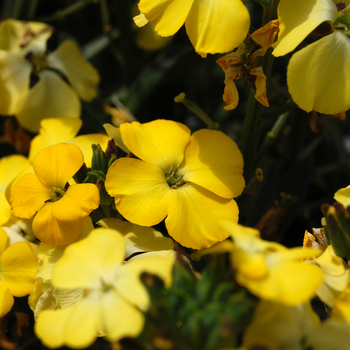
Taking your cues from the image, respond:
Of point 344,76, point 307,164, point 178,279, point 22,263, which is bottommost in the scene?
point 307,164

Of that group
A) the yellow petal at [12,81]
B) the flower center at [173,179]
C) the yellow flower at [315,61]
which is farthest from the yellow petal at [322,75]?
the yellow petal at [12,81]

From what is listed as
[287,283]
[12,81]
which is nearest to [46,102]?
[12,81]

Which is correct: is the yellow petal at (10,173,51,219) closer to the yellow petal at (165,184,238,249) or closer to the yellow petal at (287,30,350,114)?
the yellow petal at (165,184,238,249)

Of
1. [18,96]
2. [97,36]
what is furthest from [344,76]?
[97,36]

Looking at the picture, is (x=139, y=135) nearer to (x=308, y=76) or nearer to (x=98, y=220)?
(x=98, y=220)

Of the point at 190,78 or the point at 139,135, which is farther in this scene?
the point at 190,78

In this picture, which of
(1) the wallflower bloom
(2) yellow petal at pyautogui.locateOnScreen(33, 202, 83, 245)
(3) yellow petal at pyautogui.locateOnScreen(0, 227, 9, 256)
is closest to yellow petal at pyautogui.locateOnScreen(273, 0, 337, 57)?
(1) the wallflower bloom
